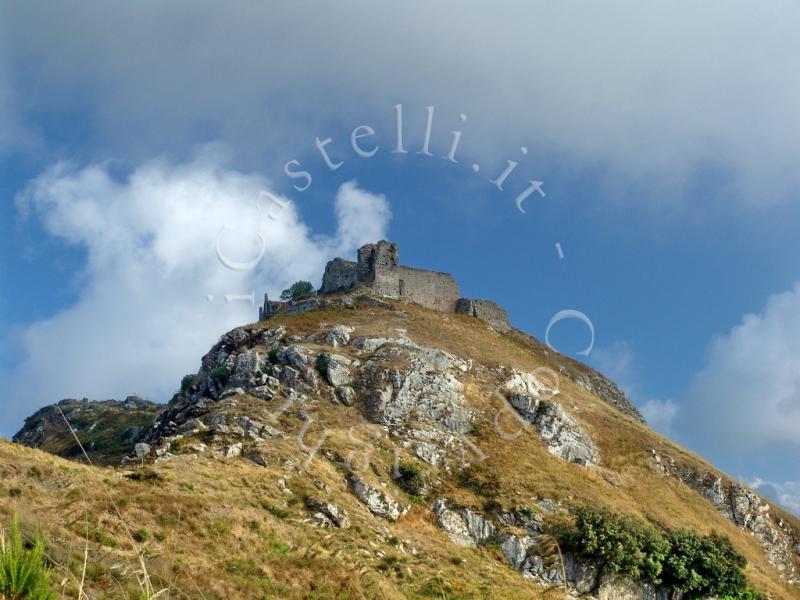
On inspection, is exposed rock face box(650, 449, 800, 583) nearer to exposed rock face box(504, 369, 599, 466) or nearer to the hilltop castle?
exposed rock face box(504, 369, 599, 466)

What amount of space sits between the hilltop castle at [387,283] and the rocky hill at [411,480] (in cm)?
616

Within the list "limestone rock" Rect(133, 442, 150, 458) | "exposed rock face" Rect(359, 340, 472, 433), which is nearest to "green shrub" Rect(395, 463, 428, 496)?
"exposed rock face" Rect(359, 340, 472, 433)

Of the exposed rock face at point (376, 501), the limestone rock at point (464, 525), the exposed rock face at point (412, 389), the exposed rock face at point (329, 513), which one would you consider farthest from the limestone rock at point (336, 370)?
the exposed rock face at point (329, 513)

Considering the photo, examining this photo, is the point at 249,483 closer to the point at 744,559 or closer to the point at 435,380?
the point at 435,380

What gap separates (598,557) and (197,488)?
2651 centimetres

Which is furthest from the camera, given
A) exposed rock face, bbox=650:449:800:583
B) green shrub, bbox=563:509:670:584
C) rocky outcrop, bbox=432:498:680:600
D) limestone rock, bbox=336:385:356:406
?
exposed rock face, bbox=650:449:800:583

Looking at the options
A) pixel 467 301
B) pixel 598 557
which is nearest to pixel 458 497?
pixel 598 557

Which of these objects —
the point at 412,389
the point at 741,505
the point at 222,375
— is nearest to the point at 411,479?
the point at 412,389

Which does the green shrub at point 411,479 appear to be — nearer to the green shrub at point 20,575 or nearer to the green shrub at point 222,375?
the green shrub at point 222,375

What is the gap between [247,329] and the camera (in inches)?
2911

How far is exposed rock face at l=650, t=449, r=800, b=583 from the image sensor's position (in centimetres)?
6162

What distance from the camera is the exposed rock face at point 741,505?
61625mm

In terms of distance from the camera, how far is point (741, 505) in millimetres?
63438

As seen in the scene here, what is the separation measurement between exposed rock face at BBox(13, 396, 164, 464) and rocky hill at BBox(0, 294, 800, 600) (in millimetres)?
7769
